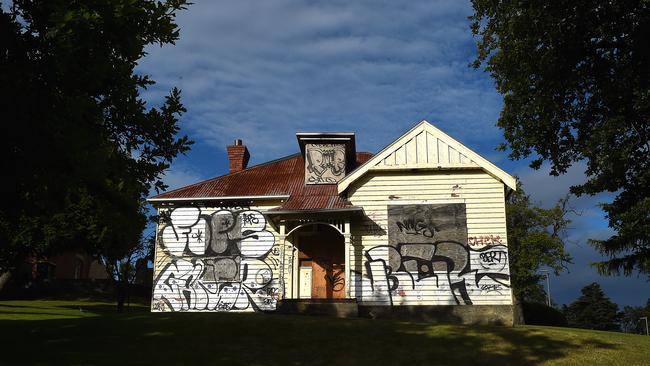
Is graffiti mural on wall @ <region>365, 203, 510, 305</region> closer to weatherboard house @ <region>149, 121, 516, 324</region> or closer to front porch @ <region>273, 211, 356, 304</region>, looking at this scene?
weatherboard house @ <region>149, 121, 516, 324</region>

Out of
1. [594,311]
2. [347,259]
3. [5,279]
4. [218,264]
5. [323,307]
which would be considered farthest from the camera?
[594,311]

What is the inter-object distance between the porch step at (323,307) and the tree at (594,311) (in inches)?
3461

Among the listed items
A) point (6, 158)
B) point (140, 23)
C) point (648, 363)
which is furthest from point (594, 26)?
point (6, 158)

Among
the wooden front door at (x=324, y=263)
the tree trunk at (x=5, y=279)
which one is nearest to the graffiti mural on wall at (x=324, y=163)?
the wooden front door at (x=324, y=263)

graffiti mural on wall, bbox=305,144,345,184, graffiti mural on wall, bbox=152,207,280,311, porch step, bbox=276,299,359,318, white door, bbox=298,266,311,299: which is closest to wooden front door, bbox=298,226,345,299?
white door, bbox=298,266,311,299

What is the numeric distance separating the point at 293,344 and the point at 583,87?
1586cm

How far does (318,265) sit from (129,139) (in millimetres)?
13269

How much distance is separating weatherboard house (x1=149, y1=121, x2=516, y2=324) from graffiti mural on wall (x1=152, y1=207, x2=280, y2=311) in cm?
4

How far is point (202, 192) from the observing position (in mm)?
26234

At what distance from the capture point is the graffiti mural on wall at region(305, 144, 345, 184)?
26203 mm

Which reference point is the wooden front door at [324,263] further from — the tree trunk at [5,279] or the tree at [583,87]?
the tree trunk at [5,279]

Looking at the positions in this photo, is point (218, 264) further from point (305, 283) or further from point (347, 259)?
point (347, 259)

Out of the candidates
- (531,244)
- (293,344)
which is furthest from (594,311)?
(293,344)

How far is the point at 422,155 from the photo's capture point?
23938 mm
